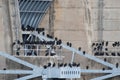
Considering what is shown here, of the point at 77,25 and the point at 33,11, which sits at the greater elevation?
the point at 33,11

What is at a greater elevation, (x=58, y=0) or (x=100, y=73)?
(x=58, y=0)

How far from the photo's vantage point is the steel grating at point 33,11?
2122 inches

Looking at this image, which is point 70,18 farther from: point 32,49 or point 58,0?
point 32,49

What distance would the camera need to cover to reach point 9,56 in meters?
47.8

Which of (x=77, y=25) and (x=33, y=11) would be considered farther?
(x=33, y=11)

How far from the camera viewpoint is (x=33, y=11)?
5441 cm

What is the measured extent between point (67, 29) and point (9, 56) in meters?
6.52

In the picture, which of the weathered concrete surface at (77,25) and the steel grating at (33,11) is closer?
the weathered concrete surface at (77,25)

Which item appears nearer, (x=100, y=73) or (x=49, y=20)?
(x=100, y=73)

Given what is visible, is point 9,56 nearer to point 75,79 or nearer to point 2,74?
point 2,74

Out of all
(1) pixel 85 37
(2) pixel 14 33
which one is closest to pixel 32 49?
(2) pixel 14 33

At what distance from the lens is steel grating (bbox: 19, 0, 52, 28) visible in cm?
5391

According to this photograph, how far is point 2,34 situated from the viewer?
159 ft

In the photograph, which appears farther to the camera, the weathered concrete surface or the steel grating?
the steel grating
